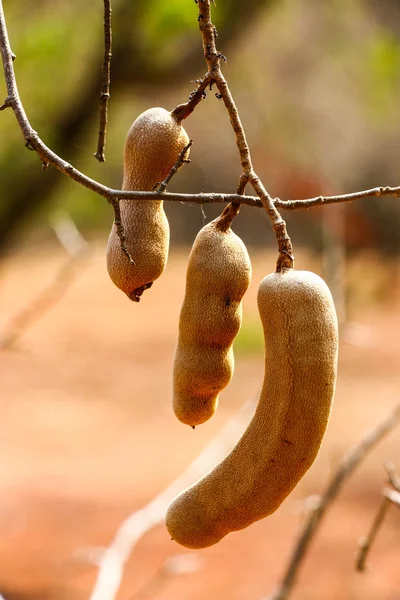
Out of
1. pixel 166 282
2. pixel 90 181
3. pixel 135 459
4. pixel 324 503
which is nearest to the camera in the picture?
pixel 90 181

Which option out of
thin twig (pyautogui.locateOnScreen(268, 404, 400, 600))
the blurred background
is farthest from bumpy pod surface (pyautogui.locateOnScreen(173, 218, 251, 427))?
thin twig (pyautogui.locateOnScreen(268, 404, 400, 600))

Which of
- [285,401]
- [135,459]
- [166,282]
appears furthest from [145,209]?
[166,282]

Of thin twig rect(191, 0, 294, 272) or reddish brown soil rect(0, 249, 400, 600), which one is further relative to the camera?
reddish brown soil rect(0, 249, 400, 600)

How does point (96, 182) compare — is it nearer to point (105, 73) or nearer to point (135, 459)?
point (105, 73)

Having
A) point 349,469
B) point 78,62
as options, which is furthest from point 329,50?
point 349,469

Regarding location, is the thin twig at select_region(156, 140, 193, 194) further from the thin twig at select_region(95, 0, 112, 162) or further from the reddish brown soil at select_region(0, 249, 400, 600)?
the reddish brown soil at select_region(0, 249, 400, 600)

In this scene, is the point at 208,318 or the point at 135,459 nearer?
the point at 208,318
